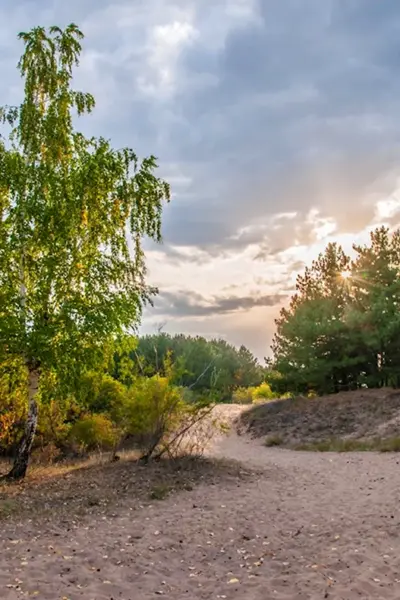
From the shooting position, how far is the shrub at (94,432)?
70.7ft

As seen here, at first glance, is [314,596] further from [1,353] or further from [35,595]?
[1,353]

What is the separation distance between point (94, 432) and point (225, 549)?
12863 mm

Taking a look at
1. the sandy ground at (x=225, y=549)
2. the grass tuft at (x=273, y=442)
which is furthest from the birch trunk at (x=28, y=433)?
the grass tuft at (x=273, y=442)

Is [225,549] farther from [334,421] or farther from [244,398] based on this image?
[244,398]

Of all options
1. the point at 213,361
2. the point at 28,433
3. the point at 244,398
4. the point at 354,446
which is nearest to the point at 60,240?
the point at 28,433

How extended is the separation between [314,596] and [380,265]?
27873mm

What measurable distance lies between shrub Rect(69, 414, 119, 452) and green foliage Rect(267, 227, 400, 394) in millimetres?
14055

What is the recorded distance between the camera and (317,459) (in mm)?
20203

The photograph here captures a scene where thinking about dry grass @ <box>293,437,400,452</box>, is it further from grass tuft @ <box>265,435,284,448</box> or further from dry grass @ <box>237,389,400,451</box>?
grass tuft @ <box>265,435,284,448</box>

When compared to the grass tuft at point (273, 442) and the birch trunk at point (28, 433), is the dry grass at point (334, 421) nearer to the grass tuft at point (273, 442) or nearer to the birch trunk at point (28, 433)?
the grass tuft at point (273, 442)

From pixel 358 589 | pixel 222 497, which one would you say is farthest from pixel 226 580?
pixel 222 497

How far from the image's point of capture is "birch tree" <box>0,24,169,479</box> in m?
14.9

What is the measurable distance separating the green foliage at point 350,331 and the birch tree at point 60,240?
57.7 ft

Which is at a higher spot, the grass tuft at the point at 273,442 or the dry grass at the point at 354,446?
the dry grass at the point at 354,446
